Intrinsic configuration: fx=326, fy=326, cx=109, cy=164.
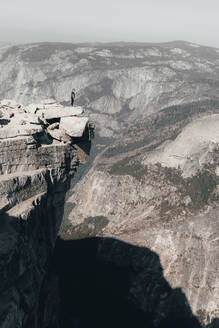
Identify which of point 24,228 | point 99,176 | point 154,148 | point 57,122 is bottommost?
point 99,176

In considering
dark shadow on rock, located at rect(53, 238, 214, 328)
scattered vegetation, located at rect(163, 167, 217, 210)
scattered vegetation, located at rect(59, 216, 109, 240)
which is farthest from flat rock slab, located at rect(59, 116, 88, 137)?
scattered vegetation, located at rect(163, 167, 217, 210)

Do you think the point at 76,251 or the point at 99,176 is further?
the point at 99,176

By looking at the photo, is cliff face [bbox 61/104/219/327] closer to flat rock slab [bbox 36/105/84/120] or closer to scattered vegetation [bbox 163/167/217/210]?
scattered vegetation [bbox 163/167/217/210]

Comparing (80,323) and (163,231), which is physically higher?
(163,231)

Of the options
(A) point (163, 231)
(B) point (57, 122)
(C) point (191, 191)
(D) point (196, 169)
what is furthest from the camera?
(D) point (196, 169)

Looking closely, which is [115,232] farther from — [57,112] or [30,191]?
[30,191]

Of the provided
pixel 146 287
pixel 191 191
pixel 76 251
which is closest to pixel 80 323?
pixel 146 287

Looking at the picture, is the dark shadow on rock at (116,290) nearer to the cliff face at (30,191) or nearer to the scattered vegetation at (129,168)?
the cliff face at (30,191)

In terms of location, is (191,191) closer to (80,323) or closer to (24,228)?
(80,323)
